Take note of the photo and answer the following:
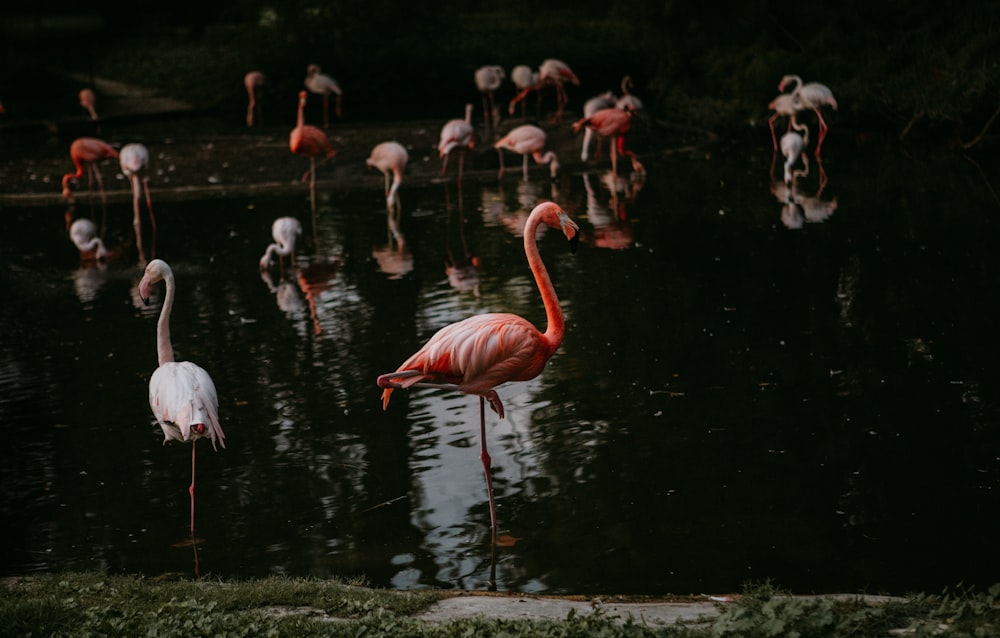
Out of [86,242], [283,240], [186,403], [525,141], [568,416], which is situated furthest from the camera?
[525,141]

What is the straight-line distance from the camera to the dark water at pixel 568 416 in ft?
16.4

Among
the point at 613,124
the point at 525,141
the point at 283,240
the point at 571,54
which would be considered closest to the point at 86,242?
the point at 283,240

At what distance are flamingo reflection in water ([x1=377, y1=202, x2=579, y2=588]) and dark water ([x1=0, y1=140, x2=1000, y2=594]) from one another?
2.15 ft

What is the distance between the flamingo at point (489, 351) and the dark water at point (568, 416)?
25.8 inches

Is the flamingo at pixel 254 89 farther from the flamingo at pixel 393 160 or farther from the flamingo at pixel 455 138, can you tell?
the flamingo at pixel 393 160

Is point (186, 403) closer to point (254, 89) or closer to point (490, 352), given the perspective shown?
point (490, 352)

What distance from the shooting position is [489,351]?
16.7 ft

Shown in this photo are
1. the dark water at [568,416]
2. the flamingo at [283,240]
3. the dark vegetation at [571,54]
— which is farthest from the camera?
the dark vegetation at [571,54]

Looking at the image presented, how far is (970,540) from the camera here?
4.83 m

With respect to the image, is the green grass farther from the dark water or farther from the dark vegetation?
the dark vegetation

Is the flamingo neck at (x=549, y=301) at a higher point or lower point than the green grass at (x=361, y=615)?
higher

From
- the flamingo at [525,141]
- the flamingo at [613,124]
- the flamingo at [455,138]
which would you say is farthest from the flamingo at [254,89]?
the flamingo at [613,124]

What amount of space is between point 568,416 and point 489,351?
164 cm

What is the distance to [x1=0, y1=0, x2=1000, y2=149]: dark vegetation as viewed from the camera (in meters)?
18.2
